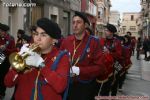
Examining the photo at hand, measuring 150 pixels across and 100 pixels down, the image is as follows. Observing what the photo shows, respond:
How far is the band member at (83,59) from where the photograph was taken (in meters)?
5.83

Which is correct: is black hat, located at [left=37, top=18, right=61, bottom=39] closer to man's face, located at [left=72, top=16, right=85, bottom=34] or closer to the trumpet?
the trumpet

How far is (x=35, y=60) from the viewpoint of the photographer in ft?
13.1

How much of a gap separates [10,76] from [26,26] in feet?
58.4

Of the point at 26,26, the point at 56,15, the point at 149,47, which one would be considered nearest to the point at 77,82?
the point at 26,26

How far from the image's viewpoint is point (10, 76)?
4.14m

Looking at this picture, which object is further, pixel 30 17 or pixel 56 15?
pixel 56 15

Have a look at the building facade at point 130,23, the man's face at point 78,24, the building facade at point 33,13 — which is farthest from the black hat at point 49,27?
the building facade at point 130,23

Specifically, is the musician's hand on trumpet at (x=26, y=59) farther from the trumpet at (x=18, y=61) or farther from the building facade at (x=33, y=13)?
the building facade at (x=33, y=13)

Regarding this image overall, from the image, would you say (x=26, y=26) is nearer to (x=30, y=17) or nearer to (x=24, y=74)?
(x=30, y=17)

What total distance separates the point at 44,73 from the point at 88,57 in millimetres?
1945

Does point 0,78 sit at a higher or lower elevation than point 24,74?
lower

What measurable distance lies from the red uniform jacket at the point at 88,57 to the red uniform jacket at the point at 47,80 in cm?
148

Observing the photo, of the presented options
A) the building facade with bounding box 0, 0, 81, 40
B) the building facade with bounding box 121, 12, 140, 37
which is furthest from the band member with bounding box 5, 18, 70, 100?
the building facade with bounding box 121, 12, 140, 37

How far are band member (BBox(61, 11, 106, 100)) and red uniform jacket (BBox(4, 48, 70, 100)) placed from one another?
1484mm
